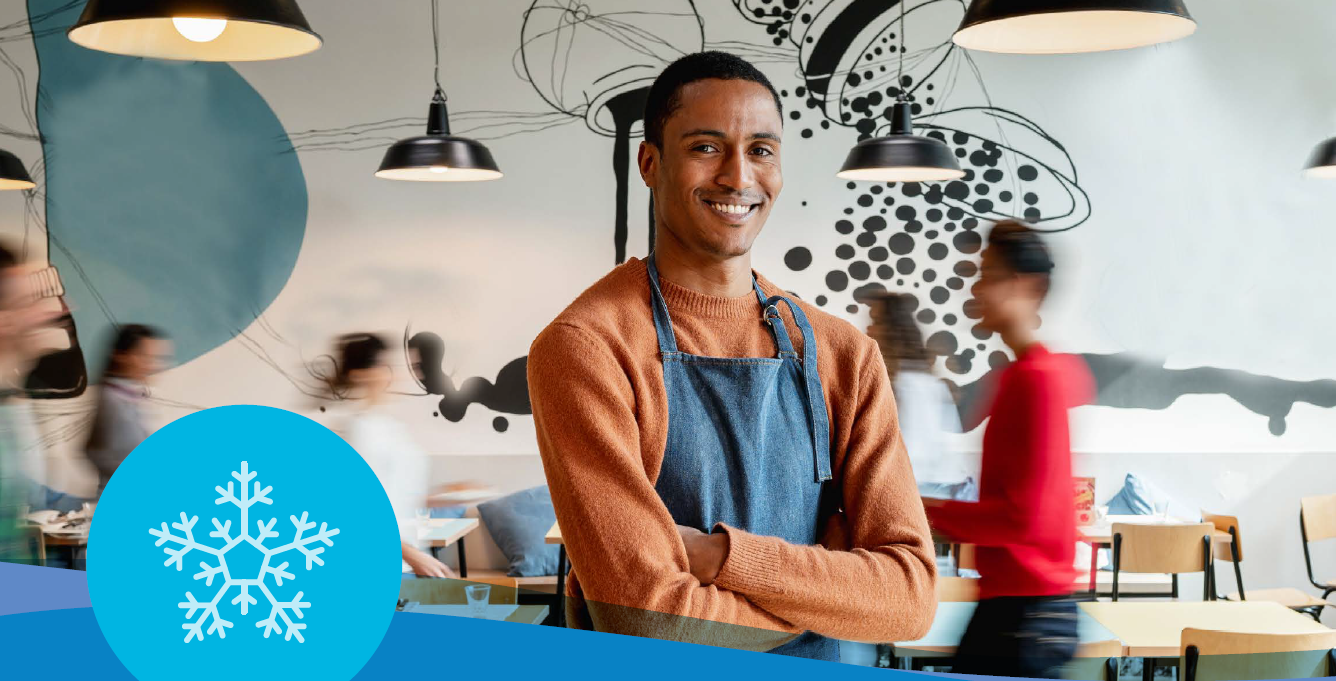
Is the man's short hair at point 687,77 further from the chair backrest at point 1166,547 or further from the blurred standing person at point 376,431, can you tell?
the chair backrest at point 1166,547

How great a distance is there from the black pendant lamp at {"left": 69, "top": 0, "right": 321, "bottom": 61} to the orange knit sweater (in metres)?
1.14

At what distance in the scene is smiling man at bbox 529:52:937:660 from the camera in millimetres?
1004

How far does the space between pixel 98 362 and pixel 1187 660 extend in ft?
19.3

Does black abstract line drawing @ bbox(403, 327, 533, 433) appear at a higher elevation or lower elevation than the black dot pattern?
lower

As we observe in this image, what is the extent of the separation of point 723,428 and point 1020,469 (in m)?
1.26

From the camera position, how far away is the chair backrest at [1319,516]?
207 inches

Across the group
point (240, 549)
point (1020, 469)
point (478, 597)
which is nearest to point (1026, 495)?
point (1020, 469)

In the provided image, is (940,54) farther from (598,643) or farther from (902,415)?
(598,643)

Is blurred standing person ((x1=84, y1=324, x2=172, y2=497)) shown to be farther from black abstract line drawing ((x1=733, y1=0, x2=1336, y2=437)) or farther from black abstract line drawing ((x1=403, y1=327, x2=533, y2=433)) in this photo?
black abstract line drawing ((x1=733, y1=0, x2=1336, y2=437))

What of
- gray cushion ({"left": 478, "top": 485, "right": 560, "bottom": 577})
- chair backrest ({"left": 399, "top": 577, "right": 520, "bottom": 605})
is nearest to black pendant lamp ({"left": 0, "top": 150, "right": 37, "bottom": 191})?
gray cushion ({"left": 478, "top": 485, "right": 560, "bottom": 577})

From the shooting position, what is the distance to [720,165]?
1.10 meters

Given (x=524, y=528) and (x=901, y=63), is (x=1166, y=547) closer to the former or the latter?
(x=901, y=63)

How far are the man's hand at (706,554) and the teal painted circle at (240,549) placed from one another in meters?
0.60

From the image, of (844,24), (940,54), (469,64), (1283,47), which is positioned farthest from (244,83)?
(1283,47)
